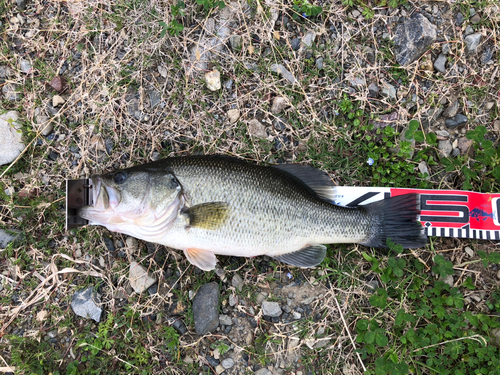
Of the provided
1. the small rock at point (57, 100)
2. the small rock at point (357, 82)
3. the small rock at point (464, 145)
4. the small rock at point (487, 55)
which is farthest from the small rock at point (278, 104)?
the small rock at point (57, 100)

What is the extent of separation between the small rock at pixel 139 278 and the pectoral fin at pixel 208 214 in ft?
2.94

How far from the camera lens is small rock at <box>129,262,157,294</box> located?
3.47 m

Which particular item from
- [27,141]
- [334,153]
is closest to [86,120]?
[27,141]

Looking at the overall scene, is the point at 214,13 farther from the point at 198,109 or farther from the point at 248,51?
the point at 198,109

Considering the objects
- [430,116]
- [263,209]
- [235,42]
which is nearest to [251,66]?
[235,42]

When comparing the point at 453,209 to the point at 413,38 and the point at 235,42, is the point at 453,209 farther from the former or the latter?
the point at 235,42

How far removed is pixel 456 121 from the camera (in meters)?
3.60

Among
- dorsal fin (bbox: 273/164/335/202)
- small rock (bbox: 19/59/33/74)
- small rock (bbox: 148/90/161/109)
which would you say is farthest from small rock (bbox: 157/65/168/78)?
dorsal fin (bbox: 273/164/335/202)

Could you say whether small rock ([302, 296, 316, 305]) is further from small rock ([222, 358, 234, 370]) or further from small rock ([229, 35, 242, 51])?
small rock ([229, 35, 242, 51])

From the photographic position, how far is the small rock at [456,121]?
3586 mm

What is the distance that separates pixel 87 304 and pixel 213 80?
268 centimetres

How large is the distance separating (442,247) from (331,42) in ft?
8.16

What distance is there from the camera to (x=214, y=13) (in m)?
3.66

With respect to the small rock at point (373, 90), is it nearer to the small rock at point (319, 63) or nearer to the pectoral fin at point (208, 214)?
the small rock at point (319, 63)
